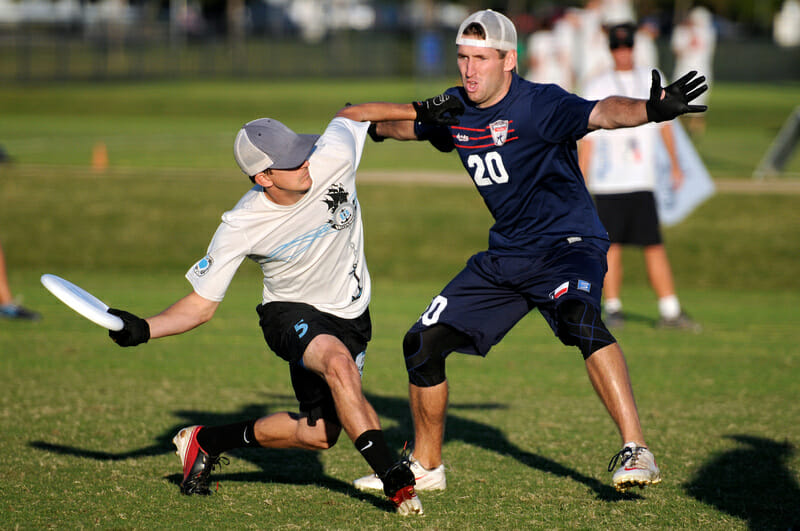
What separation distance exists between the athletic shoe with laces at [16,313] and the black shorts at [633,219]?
575 centimetres

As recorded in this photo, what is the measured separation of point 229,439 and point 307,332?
0.80 meters

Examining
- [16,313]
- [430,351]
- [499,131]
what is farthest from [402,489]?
[16,313]

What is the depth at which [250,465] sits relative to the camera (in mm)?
6059

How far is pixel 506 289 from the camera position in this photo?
5.51 m

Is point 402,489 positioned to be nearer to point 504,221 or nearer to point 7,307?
point 504,221

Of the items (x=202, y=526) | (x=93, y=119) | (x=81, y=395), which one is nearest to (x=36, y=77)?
(x=93, y=119)

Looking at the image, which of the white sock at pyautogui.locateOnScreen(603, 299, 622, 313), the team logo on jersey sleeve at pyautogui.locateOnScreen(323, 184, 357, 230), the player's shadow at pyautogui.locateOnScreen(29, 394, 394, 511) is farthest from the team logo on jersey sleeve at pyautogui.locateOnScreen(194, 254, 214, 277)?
the white sock at pyautogui.locateOnScreen(603, 299, 622, 313)

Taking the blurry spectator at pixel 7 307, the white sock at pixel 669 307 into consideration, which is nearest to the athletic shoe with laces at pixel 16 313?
the blurry spectator at pixel 7 307

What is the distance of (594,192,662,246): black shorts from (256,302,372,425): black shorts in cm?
514

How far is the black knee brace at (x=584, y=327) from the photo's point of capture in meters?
4.95

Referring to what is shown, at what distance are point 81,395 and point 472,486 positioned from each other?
341 cm

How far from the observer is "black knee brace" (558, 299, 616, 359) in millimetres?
4949

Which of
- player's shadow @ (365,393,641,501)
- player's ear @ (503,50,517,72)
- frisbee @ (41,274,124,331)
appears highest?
player's ear @ (503,50,517,72)

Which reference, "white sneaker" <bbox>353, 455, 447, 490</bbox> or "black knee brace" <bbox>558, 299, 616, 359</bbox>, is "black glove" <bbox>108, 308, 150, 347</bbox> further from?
"black knee brace" <bbox>558, 299, 616, 359</bbox>
